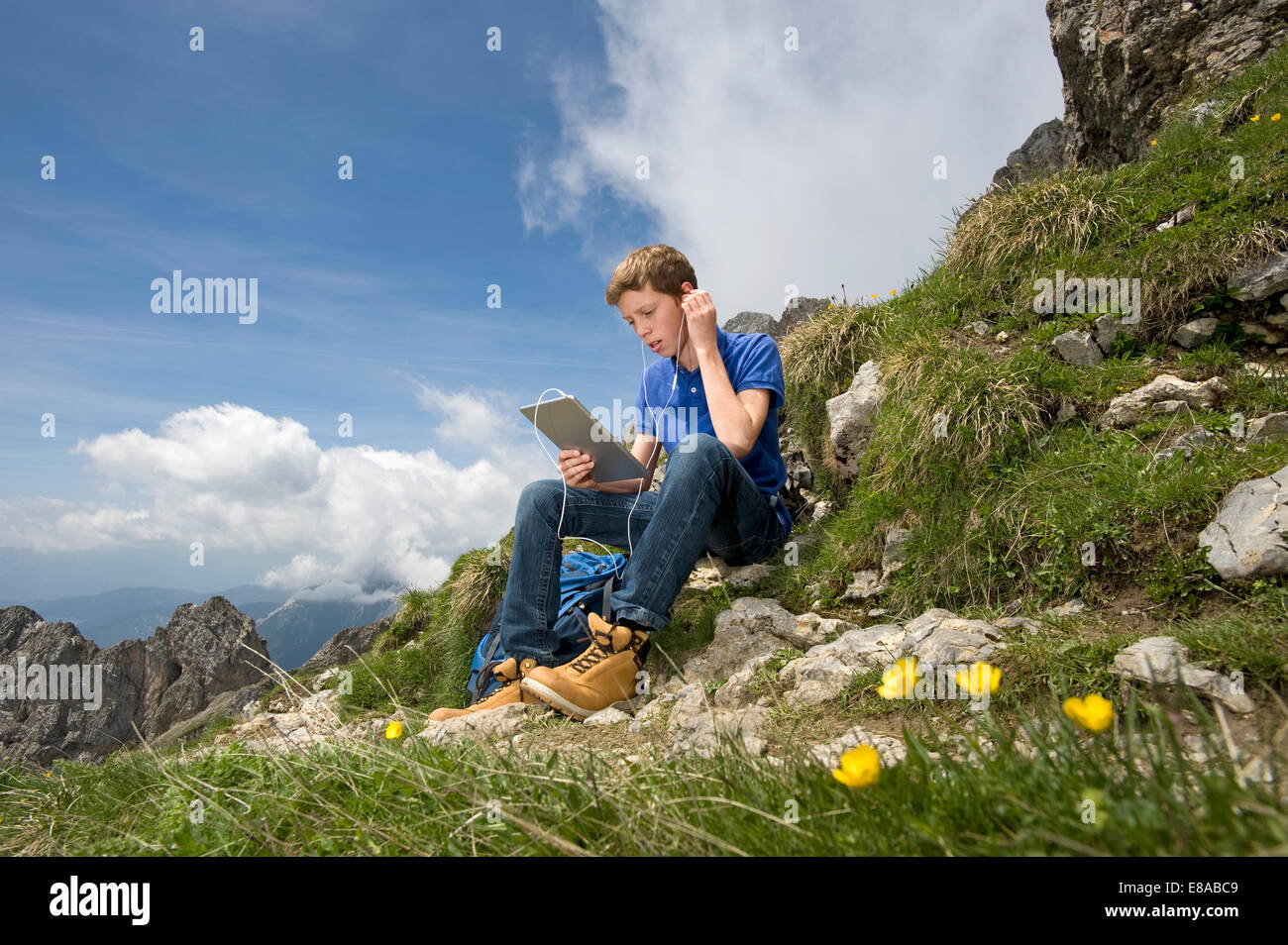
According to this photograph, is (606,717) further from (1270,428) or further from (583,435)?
(1270,428)

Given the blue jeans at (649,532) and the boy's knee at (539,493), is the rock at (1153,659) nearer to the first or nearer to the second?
the blue jeans at (649,532)

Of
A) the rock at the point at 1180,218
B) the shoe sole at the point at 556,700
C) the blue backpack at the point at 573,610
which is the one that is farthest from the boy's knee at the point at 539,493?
the rock at the point at 1180,218

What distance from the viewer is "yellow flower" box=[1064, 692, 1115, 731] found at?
1.12m

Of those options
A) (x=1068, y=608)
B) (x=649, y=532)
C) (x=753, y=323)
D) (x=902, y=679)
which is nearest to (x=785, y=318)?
(x=753, y=323)

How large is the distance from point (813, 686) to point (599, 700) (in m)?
1.14

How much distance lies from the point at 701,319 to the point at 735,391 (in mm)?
564

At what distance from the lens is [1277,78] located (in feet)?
18.9

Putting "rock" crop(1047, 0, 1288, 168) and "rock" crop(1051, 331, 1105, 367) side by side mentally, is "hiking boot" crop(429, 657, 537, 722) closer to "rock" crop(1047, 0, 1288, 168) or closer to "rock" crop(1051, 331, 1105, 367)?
"rock" crop(1051, 331, 1105, 367)

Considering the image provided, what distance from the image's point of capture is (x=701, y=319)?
402 cm

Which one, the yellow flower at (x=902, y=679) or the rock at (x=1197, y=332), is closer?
the yellow flower at (x=902, y=679)

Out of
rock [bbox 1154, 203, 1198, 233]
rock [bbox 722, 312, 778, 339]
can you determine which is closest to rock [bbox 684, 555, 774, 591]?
rock [bbox 1154, 203, 1198, 233]

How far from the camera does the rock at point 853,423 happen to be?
5086 mm

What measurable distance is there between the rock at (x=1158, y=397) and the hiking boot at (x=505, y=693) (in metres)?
3.66
